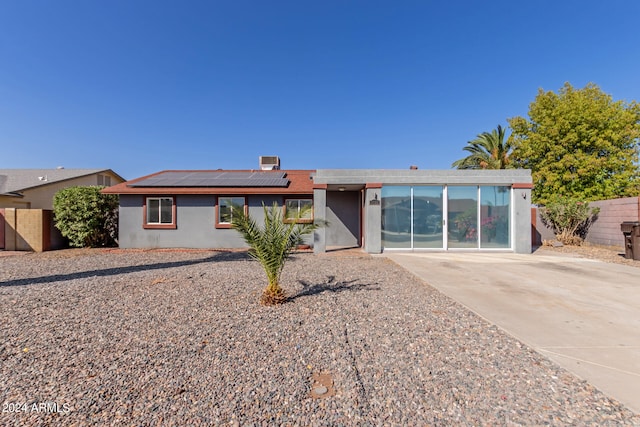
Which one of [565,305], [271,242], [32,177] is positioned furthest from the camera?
[32,177]

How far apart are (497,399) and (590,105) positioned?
2136cm

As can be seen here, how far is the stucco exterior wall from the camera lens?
40.7 feet

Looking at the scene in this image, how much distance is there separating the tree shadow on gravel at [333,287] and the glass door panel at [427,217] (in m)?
5.68

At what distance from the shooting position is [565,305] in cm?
482

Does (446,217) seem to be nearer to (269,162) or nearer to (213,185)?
(213,185)

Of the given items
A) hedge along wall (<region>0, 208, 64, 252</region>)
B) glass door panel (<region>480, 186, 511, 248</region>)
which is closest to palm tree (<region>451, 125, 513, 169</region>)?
glass door panel (<region>480, 186, 511, 248</region>)

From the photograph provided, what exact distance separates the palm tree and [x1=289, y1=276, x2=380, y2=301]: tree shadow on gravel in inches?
859

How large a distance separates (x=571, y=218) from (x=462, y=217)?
6396mm

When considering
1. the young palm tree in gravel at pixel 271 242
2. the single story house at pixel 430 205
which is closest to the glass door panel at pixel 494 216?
the single story house at pixel 430 205

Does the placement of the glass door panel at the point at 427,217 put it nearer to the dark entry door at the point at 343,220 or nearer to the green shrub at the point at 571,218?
the dark entry door at the point at 343,220

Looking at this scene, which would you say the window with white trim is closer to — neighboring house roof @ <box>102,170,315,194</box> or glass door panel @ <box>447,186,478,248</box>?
neighboring house roof @ <box>102,170,315,194</box>

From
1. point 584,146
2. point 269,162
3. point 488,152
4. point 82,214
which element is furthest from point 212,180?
point 488,152

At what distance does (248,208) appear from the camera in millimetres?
12516

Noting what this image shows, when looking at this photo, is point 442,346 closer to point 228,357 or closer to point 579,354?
point 579,354
